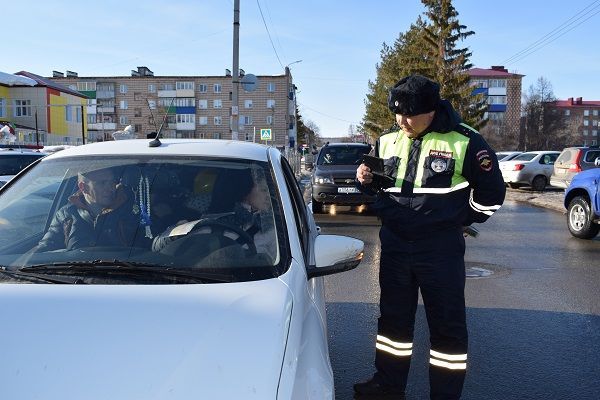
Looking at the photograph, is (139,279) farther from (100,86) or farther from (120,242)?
(100,86)

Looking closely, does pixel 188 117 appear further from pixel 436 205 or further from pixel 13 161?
pixel 436 205

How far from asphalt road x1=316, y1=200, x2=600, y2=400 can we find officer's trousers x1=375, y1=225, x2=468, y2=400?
338 mm

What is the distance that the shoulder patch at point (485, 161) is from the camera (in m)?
3.10

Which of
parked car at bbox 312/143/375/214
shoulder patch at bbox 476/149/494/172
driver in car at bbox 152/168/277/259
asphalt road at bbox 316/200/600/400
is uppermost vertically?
shoulder patch at bbox 476/149/494/172

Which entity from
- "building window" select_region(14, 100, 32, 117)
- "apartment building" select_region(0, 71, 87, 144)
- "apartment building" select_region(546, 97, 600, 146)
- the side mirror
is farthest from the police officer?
"apartment building" select_region(546, 97, 600, 146)

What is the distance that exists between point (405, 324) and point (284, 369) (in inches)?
69.2

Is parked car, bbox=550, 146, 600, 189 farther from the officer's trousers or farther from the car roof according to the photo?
the car roof

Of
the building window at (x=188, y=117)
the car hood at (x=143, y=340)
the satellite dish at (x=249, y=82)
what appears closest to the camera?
the car hood at (x=143, y=340)

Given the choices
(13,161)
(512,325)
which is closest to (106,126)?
(13,161)

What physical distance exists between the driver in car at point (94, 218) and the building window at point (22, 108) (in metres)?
59.4

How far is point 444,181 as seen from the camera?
3158mm

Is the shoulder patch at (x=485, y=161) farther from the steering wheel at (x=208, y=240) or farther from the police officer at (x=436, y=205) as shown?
the steering wheel at (x=208, y=240)

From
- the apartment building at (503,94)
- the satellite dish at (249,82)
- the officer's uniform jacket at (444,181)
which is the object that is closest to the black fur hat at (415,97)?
the officer's uniform jacket at (444,181)

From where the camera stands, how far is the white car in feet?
5.62
